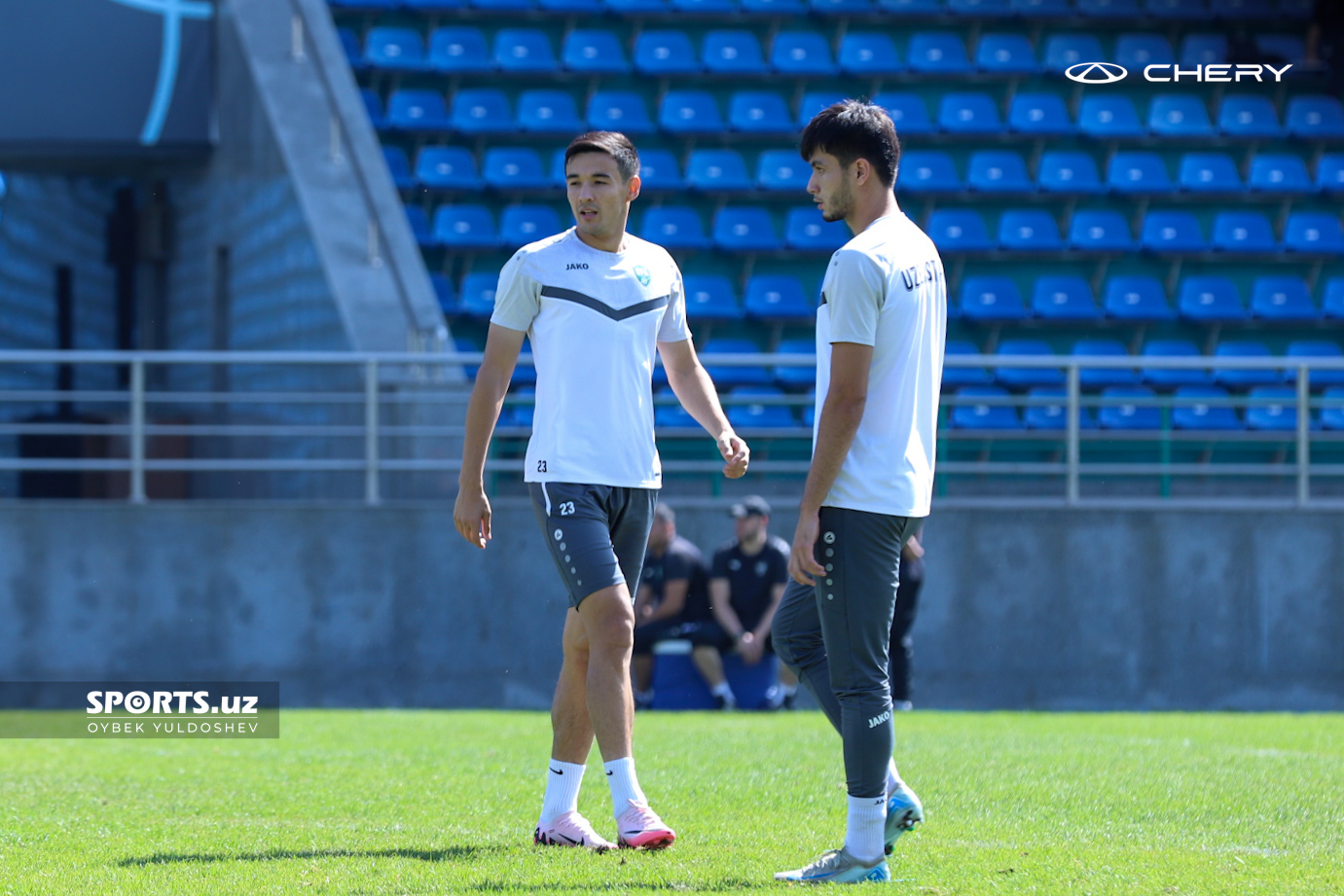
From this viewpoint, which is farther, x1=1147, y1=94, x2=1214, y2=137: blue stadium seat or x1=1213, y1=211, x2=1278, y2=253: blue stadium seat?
x1=1147, y1=94, x2=1214, y2=137: blue stadium seat

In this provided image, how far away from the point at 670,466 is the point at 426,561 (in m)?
1.95

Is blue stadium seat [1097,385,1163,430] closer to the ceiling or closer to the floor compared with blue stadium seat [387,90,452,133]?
closer to the floor

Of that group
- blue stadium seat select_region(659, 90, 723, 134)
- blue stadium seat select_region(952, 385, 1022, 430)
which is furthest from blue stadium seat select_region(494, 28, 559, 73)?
blue stadium seat select_region(952, 385, 1022, 430)

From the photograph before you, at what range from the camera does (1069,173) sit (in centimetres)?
1611

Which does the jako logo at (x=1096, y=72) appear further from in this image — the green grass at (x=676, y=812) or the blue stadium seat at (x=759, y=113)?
the green grass at (x=676, y=812)

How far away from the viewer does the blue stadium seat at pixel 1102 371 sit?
1434cm

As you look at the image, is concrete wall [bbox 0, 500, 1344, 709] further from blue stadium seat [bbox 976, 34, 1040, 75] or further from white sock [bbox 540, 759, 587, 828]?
blue stadium seat [bbox 976, 34, 1040, 75]

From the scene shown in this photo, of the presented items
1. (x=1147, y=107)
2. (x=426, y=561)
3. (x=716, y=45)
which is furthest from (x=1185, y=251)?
(x=426, y=561)

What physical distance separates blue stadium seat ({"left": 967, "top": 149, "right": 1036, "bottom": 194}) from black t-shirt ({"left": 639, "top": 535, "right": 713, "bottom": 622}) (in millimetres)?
6662

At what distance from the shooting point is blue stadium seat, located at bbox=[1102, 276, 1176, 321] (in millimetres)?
15234

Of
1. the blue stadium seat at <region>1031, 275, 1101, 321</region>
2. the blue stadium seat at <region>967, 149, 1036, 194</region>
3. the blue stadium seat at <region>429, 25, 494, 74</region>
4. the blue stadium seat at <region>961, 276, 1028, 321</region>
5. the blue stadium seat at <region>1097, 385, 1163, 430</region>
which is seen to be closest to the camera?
the blue stadium seat at <region>1097, 385, 1163, 430</region>

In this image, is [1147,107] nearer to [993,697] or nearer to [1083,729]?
[993,697]

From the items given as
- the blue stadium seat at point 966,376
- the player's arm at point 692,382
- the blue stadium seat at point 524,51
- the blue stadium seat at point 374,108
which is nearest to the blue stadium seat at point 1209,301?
the blue stadium seat at point 966,376

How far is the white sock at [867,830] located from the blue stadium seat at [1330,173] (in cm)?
1415
